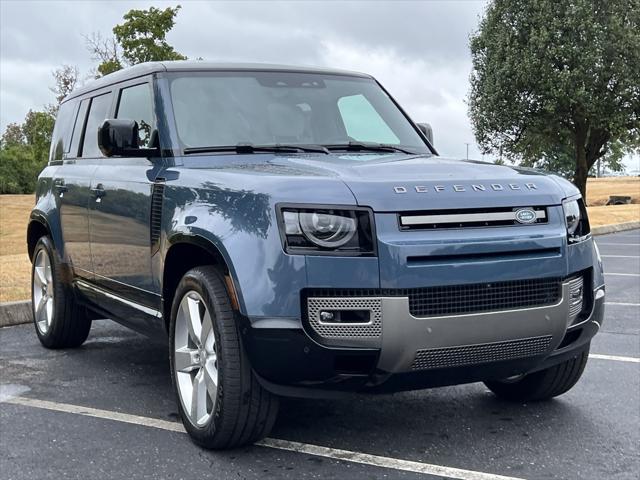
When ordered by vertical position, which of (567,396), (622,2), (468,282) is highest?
(622,2)

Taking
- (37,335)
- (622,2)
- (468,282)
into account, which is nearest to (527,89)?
(622,2)

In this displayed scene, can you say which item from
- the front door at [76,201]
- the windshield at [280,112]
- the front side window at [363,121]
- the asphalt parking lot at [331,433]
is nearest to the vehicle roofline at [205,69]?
the windshield at [280,112]

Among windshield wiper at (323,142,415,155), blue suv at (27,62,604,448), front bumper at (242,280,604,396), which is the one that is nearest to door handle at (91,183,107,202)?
blue suv at (27,62,604,448)

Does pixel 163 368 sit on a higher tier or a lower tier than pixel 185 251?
lower

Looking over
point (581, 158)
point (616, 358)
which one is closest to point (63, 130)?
point (616, 358)

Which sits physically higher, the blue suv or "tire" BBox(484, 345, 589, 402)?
the blue suv

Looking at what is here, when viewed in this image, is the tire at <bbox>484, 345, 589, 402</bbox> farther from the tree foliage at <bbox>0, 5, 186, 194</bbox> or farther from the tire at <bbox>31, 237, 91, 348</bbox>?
the tree foliage at <bbox>0, 5, 186, 194</bbox>

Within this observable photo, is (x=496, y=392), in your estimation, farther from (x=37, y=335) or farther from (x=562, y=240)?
(x=37, y=335)

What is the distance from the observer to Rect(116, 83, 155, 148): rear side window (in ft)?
15.6

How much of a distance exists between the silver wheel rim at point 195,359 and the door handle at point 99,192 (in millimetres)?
1326

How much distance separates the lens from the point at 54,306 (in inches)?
236

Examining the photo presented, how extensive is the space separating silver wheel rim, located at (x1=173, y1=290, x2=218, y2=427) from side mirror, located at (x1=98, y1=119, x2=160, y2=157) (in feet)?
3.37

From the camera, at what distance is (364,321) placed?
3330 mm

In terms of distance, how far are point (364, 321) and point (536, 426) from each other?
145 cm
